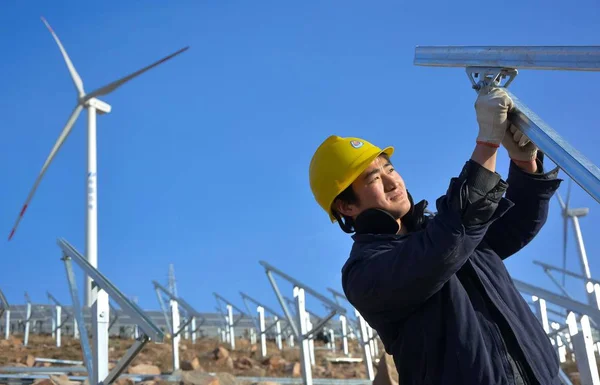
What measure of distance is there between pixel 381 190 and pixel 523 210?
0.47 meters

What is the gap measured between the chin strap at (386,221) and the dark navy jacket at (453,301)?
6 cm

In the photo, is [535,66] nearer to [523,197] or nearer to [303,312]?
[523,197]

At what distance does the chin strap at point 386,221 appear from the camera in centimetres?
213

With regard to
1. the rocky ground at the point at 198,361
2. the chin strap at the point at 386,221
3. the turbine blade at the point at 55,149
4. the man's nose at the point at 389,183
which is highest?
the turbine blade at the point at 55,149

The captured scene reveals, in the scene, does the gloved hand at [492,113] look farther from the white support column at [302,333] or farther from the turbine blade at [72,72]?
the turbine blade at [72,72]

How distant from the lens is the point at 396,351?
1952 millimetres

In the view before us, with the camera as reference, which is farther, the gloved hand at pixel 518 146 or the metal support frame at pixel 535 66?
the gloved hand at pixel 518 146

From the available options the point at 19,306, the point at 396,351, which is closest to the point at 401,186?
the point at 396,351

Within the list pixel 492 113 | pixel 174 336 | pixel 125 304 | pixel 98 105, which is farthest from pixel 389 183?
pixel 98 105

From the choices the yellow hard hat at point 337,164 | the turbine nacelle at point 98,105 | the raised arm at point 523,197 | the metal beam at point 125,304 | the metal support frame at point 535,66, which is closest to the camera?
the metal support frame at point 535,66

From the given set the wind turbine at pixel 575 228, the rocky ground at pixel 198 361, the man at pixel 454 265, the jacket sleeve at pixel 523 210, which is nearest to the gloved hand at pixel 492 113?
the man at pixel 454 265

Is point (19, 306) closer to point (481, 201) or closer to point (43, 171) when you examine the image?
point (43, 171)

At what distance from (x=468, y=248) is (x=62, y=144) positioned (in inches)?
710

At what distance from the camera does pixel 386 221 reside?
7.00 feet
